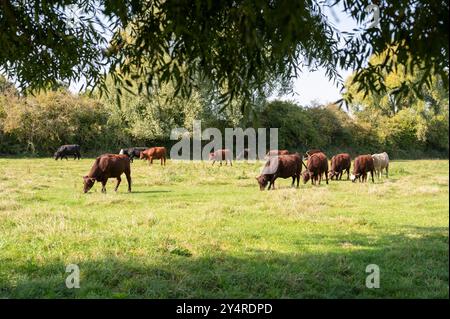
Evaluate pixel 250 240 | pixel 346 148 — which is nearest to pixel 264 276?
pixel 250 240

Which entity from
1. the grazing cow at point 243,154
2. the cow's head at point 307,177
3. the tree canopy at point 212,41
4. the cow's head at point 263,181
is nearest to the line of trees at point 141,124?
the grazing cow at point 243,154

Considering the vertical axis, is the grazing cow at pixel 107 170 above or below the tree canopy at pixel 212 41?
below

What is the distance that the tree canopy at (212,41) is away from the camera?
3180 mm

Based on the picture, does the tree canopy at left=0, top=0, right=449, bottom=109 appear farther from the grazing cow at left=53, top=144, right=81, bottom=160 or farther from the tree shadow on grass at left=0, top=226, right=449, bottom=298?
the grazing cow at left=53, top=144, right=81, bottom=160

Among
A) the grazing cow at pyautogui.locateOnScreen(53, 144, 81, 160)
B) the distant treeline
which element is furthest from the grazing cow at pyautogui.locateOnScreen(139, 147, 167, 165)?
the grazing cow at pyautogui.locateOnScreen(53, 144, 81, 160)

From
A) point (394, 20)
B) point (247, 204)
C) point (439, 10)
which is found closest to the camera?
point (439, 10)

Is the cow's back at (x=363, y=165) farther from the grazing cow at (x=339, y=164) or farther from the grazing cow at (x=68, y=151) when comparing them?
the grazing cow at (x=68, y=151)

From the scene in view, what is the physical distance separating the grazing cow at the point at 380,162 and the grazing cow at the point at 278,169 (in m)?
3.45

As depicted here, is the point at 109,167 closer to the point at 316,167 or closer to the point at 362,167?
the point at 316,167

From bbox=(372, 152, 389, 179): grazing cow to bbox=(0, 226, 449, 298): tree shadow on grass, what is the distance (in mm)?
12351

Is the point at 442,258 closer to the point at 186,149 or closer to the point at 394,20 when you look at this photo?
the point at 394,20
